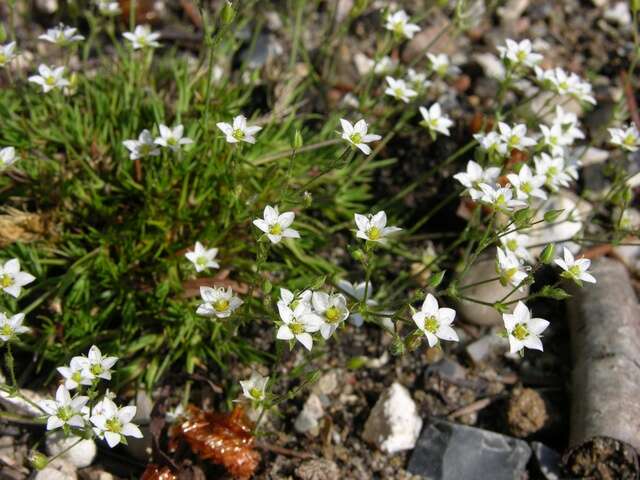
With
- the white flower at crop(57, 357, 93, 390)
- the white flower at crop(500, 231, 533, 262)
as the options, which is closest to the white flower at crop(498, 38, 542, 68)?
the white flower at crop(500, 231, 533, 262)

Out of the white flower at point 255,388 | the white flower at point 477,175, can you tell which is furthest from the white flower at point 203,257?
the white flower at point 477,175

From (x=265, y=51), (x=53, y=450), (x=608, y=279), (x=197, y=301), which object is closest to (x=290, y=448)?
(x=197, y=301)

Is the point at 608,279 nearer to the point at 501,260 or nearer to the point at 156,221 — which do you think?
the point at 501,260

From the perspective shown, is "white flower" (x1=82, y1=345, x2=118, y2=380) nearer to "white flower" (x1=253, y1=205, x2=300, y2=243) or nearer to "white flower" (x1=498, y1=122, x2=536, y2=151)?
"white flower" (x1=253, y1=205, x2=300, y2=243)

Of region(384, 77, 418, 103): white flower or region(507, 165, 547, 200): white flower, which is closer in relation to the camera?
region(507, 165, 547, 200): white flower

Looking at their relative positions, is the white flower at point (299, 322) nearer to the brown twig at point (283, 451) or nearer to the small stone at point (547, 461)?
the brown twig at point (283, 451)
